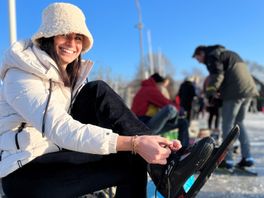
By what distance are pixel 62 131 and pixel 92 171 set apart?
1.13 ft

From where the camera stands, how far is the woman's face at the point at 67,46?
225 cm

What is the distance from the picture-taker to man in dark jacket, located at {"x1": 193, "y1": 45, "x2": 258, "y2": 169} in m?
5.16

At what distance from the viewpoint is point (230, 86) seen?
5.27 m

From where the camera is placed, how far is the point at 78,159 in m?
2.09

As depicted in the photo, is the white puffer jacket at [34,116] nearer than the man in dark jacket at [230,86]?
Yes

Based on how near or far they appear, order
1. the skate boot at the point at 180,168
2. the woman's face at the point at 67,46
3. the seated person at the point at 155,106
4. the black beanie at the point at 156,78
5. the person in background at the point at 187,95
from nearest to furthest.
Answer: the skate boot at the point at 180,168
the woman's face at the point at 67,46
the seated person at the point at 155,106
the black beanie at the point at 156,78
the person in background at the point at 187,95

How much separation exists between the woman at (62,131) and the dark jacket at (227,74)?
10.3ft

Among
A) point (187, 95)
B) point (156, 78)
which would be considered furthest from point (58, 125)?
point (187, 95)

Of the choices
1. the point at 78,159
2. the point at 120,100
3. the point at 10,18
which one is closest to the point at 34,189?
the point at 78,159

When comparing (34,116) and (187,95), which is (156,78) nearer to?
(34,116)

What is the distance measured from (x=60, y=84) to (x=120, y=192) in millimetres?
667

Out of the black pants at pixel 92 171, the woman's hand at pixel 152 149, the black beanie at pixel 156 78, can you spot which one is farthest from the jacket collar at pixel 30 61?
the black beanie at pixel 156 78

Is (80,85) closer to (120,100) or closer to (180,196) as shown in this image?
(120,100)

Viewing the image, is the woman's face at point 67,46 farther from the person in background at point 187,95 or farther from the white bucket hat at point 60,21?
the person in background at point 187,95
